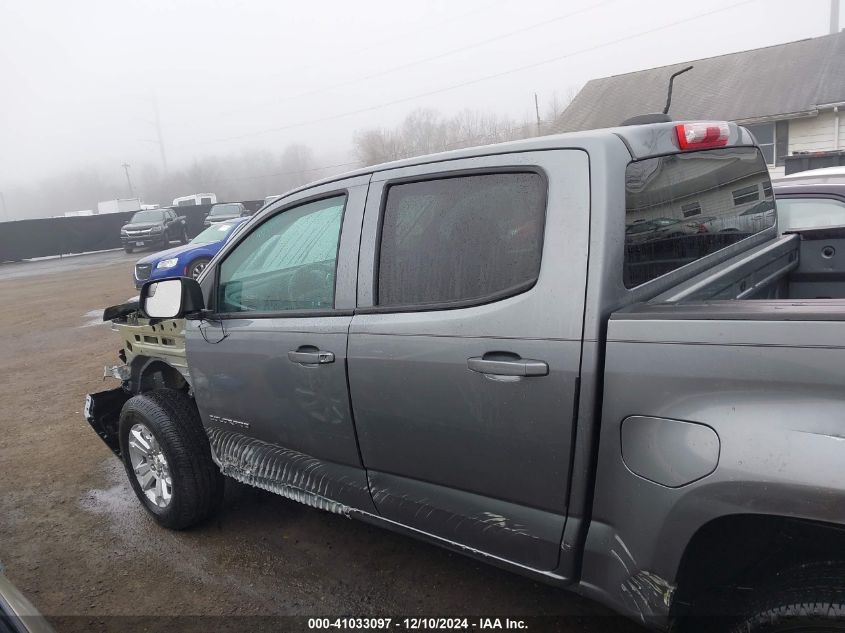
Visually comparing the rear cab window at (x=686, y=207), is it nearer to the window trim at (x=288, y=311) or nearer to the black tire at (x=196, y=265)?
the window trim at (x=288, y=311)

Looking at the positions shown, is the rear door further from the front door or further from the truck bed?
the truck bed

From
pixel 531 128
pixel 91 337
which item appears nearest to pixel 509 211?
pixel 91 337

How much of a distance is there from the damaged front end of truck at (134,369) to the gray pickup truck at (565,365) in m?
0.62

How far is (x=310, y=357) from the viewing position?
2678 millimetres

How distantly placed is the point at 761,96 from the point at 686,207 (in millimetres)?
21867

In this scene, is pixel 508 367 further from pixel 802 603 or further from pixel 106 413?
pixel 106 413

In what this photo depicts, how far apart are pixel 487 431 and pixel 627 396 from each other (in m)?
0.53

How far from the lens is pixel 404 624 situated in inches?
107

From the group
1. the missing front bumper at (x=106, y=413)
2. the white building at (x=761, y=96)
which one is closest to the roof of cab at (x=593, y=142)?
the missing front bumper at (x=106, y=413)

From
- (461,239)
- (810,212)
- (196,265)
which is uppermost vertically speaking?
(461,239)

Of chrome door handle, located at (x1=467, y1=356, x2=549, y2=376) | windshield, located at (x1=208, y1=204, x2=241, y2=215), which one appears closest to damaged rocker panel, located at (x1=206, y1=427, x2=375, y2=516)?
chrome door handle, located at (x1=467, y1=356, x2=549, y2=376)

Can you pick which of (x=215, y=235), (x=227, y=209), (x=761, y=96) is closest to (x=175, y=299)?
(x=215, y=235)

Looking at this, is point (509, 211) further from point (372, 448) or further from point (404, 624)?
point (404, 624)

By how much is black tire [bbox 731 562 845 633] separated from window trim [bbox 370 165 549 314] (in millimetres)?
1075
